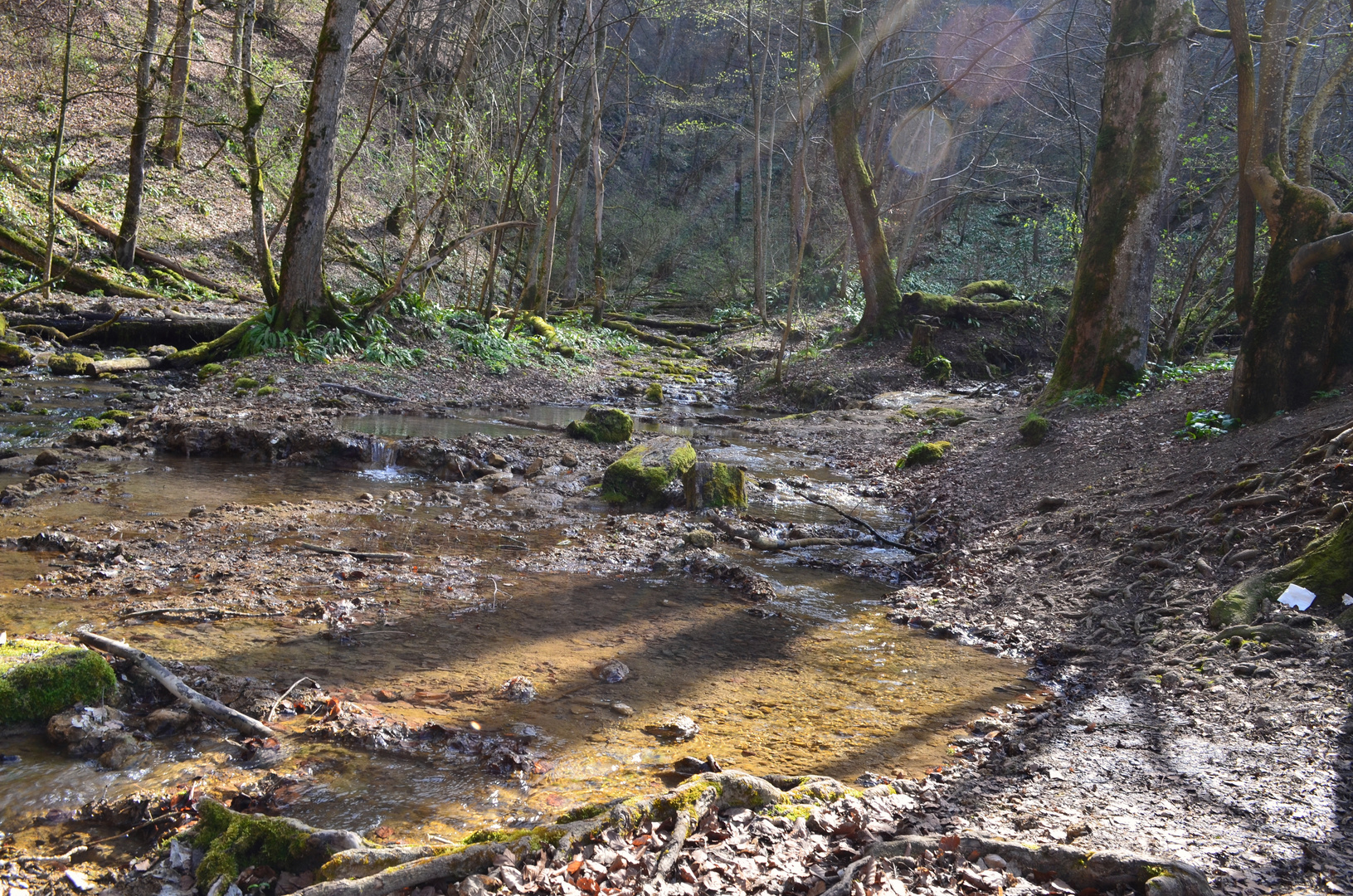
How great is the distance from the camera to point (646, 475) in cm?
875

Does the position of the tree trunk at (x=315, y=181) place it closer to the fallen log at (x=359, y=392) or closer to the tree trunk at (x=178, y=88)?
the fallen log at (x=359, y=392)

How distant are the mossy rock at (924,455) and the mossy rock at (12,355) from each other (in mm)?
13789

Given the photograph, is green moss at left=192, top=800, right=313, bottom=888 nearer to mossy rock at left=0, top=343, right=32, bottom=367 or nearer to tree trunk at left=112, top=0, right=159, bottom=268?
mossy rock at left=0, top=343, right=32, bottom=367

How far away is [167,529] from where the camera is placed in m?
6.33

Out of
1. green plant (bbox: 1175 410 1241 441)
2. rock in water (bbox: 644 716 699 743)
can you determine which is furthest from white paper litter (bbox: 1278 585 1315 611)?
rock in water (bbox: 644 716 699 743)

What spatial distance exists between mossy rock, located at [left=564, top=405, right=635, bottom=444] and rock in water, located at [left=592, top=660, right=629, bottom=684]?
23.7ft

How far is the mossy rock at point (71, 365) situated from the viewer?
1246cm

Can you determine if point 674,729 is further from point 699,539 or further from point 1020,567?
point 1020,567

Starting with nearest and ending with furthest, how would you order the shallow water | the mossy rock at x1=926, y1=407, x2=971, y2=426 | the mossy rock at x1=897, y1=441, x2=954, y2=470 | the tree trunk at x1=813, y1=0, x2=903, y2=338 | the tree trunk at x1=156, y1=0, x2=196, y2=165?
the shallow water, the mossy rock at x1=897, y1=441, x2=954, y2=470, the mossy rock at x1=926, y1=407, x2=971, y2=426, the tree trunk at x1=156, y1=0, x2=196, y2=165, the tree trunk at x1=813, y1=0, x2=903, y2=338

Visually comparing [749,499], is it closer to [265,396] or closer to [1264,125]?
[1264,125]

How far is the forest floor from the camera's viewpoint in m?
2.99

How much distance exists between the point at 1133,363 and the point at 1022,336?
31.8 ft

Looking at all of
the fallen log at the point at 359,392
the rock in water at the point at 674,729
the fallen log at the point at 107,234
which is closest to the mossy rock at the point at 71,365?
the fallen log at the point at 359,392

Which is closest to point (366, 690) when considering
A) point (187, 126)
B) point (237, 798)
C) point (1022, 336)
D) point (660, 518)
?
point (237, 798)
